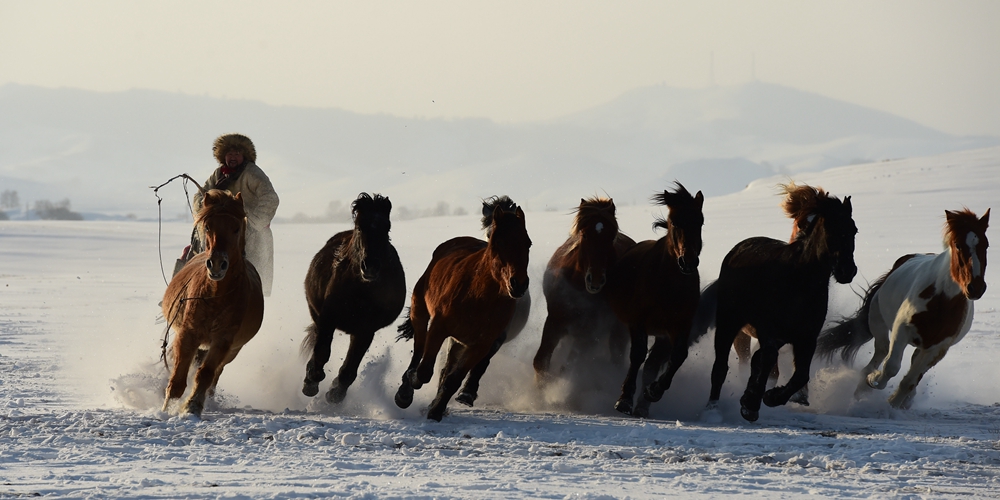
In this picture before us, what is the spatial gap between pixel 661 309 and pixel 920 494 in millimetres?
2893

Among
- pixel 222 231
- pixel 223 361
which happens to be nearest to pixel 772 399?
pixel 223 361

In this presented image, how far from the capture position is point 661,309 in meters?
7.69

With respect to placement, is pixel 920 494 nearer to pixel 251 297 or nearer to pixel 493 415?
pixel 493 415

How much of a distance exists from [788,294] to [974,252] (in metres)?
1.33

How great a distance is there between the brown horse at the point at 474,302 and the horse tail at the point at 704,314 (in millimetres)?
1843

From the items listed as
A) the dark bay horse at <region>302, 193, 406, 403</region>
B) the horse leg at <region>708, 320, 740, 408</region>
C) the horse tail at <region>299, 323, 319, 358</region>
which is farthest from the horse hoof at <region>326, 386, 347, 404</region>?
the horse leg at <region>708, 320, 740, 408</region>

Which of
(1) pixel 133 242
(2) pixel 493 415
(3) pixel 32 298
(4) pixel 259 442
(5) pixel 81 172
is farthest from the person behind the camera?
(5) pixel 81 172

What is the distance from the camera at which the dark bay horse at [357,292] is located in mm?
7453

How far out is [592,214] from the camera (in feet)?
26.1

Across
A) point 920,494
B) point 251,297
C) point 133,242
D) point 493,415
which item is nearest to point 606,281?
point 493,415

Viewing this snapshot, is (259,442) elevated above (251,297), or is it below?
below

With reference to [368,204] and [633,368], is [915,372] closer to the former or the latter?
[633,368]

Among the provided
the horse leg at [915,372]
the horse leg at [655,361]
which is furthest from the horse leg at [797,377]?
the horse leg at [915,372]

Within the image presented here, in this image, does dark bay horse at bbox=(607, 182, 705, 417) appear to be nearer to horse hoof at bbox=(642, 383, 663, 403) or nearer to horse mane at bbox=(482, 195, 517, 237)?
horse hoof at bbox=(642, 383, 663, 403)
